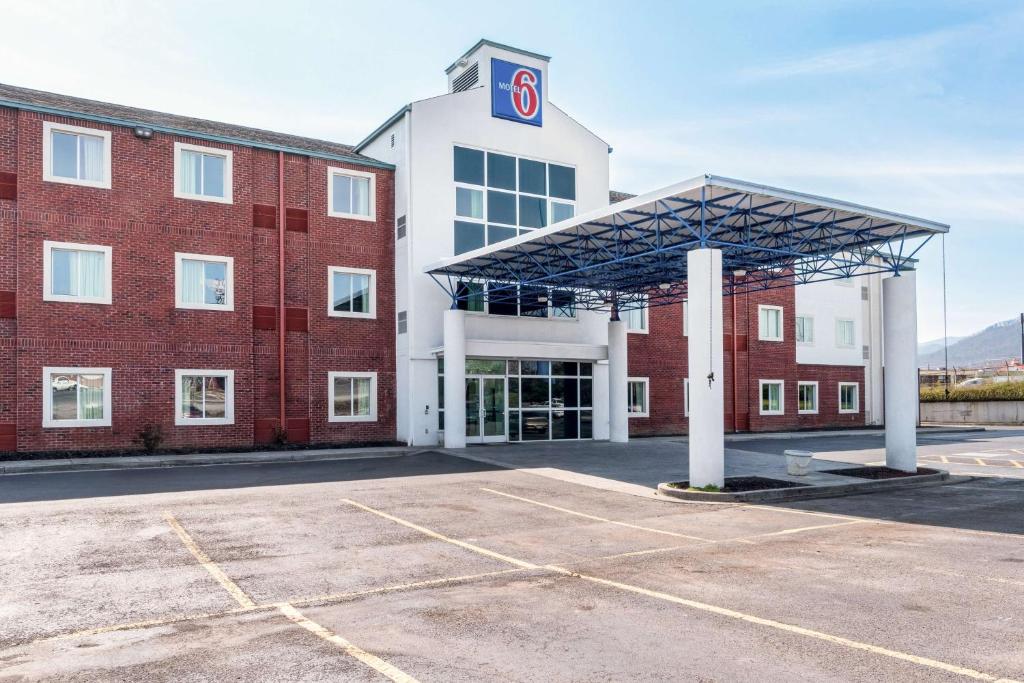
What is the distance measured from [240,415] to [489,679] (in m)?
19.5

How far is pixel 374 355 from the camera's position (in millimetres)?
25547

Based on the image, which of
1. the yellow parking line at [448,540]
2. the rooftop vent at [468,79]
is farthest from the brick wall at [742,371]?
the yellow parking line at [448,540]

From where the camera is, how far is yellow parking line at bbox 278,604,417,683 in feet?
18.4

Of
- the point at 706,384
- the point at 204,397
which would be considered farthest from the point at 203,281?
the point at 706,384

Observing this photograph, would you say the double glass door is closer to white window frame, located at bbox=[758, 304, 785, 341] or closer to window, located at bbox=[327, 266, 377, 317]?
window, located at bbox=[327, 266, 377, 317]

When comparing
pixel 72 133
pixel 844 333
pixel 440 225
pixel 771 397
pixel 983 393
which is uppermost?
pixel 72 133

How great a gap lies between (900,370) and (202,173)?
63.9ft

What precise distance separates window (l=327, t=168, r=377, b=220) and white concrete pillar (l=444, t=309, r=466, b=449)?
4.76m

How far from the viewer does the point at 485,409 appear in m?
25.7

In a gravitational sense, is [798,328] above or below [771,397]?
above

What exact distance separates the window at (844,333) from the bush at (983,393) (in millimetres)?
14382

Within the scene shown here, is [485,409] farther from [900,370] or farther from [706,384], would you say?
[900,370]

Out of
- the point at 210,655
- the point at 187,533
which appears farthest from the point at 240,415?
the point at 210,655

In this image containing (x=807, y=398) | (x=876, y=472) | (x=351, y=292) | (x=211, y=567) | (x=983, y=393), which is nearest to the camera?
(x=211, y=567)
